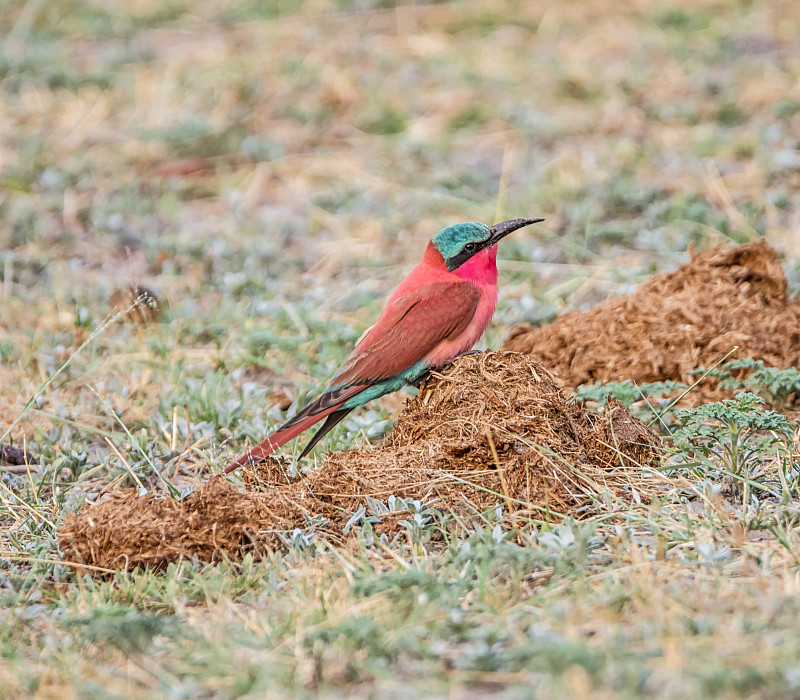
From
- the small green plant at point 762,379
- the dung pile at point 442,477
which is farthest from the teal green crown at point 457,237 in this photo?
the small green plant at point 762,379

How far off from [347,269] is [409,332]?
2279 millimetres

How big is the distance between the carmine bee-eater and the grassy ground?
278 millimetres

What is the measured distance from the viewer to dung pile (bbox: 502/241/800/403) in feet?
14.0

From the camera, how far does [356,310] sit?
5.75m

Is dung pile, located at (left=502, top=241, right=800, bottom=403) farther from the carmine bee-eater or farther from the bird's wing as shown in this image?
the bird's wing

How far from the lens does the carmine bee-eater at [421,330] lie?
12.8ft

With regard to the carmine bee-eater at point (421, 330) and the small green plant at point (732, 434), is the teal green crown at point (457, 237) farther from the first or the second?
the small green plant at point (732, 434)

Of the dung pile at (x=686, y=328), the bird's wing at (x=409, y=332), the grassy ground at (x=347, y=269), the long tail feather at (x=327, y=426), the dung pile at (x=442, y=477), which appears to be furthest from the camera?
the dung pile at (x=686, y=328)

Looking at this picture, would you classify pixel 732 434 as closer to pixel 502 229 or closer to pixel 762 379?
pixel 762 379

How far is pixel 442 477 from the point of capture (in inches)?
138

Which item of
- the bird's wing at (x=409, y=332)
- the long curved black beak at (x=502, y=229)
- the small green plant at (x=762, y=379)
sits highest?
the long curved black beak at (x=502, y=229)

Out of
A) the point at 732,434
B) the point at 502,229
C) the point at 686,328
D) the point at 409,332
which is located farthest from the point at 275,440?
the point at 686,328

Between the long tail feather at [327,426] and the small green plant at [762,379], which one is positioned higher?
the long tail feather at [327,426]

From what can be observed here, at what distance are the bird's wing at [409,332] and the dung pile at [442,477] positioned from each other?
0.24m
